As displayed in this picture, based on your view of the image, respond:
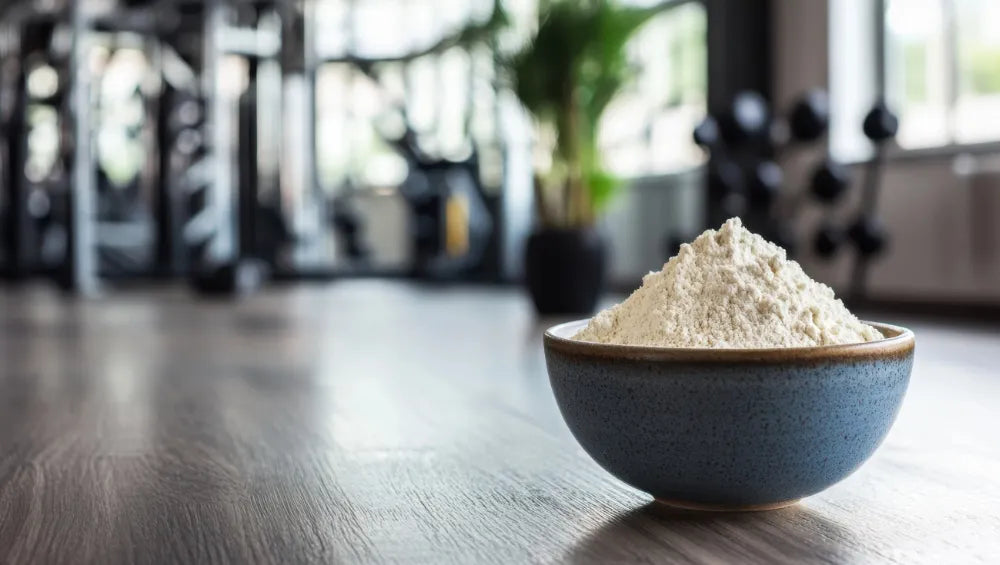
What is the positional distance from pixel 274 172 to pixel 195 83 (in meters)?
0.72

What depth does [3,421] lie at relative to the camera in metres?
1.24

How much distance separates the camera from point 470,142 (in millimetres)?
5949

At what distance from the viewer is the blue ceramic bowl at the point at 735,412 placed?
2.03ft

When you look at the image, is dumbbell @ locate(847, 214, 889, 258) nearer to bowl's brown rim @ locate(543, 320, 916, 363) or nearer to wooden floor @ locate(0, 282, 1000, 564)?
wooden floor @ locate(0, 282, 1000, 564)

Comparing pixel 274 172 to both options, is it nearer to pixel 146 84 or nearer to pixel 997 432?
pixel 146 84

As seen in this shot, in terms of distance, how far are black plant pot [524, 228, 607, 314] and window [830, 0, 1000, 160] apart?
126cm

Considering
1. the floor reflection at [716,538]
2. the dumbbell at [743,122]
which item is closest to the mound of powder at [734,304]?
the floor reflection at [716,538]

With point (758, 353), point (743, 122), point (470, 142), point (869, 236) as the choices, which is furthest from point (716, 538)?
point (470, 142)

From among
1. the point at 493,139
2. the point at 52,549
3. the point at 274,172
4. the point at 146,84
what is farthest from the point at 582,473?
the point at 146,84

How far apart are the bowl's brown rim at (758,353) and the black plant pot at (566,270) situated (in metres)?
2.44

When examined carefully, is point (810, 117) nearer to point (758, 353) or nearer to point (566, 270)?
point (566, 270)

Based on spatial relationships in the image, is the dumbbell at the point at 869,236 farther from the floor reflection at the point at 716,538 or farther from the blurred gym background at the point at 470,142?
the floor reflection at the point at 716,538

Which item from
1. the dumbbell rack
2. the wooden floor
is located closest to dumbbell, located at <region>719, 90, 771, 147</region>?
the dumbbell rack

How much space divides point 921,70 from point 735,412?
3358mm
